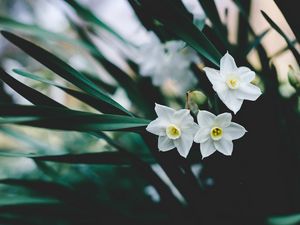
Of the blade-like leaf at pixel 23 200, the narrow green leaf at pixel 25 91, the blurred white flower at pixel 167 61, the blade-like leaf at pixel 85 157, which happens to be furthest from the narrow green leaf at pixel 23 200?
the blurred white flower at pixel 167 61

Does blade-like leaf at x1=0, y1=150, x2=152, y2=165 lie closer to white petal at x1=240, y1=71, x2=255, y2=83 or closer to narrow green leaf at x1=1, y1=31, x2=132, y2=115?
narrow green leaf at x1=1, y1=31, x2=132, y2=115

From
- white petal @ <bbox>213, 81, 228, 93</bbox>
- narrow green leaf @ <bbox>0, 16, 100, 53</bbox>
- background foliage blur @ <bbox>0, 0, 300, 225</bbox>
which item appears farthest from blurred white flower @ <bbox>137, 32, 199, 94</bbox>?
white petal @ <bbox>213, 81, 228, 93</bbox>

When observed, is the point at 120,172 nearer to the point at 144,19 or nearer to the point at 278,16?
the point at 144,19

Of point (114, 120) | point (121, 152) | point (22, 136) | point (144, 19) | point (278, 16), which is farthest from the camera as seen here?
point (278, 16)

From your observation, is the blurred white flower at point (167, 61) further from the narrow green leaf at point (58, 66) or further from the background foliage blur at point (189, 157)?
the narrow green leaf at point (58, 66)

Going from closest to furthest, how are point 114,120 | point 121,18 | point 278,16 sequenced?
point 114,120, point 278,16, point 121,18

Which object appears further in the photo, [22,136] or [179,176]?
[22,136]

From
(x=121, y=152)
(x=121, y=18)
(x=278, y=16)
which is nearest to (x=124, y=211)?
(x=121, y=152)
